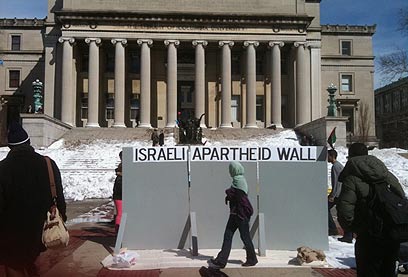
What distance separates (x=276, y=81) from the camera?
153 ft

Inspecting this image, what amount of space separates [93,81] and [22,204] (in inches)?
1651

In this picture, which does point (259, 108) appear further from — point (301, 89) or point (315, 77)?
point (315, 77)

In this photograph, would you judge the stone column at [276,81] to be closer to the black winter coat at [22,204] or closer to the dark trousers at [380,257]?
the dark trousers at [380,257]

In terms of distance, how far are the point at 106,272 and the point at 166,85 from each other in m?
42.4

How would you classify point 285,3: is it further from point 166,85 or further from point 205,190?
point 205,190

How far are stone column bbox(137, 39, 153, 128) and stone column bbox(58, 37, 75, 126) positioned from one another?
6946 millimetres

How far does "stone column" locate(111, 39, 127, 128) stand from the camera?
4538cm

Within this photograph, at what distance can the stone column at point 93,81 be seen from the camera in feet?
148

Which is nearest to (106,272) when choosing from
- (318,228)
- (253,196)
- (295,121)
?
(253,196)

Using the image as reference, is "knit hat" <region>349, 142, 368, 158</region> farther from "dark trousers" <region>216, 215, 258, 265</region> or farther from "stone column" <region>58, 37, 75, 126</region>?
"stone column" <region>58, 37, 75, 126</region>

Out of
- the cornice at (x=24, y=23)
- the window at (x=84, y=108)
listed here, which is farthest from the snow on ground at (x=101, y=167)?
the cornice at (x=24, y=23)

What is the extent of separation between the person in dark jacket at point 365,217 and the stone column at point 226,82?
4095 centimetres

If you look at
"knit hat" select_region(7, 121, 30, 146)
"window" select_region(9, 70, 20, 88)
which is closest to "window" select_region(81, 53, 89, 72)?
"window" select_region(9, 70, 20, 88)

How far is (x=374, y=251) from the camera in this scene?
4.92 m
